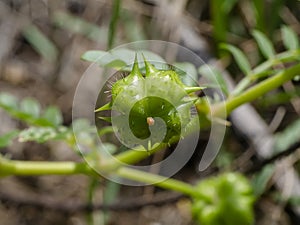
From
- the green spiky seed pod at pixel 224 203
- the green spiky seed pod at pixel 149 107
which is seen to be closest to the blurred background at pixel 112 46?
the green spiky seed pod at pixel 224 203

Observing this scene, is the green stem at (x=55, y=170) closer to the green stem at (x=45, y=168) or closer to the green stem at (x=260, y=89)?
the green stem at (x=45, y=168)

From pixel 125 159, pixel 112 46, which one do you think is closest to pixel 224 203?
pixel 125 159

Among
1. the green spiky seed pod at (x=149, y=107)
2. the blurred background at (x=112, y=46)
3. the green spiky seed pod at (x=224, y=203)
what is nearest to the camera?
the green spiky seed pod at (x=149, y=107)

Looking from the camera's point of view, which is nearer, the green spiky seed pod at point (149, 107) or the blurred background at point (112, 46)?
the green spiky seed pod at point (149, 107)

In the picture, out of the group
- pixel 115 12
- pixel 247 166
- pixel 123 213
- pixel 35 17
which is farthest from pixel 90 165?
pixel 35 17

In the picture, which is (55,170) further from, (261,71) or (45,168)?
(261,71)

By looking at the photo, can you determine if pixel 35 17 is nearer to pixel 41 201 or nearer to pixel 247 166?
pixel 41 201

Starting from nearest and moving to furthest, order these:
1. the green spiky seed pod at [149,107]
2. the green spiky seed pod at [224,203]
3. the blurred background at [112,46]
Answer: the green spiky seed pod at [149,107]
the green spiky seed pod at [224,203]
the blurred background at [112,46]

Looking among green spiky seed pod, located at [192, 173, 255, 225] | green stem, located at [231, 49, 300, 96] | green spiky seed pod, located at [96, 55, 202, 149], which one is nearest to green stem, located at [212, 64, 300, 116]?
green stem, located at [231, 49, 300, 96]
